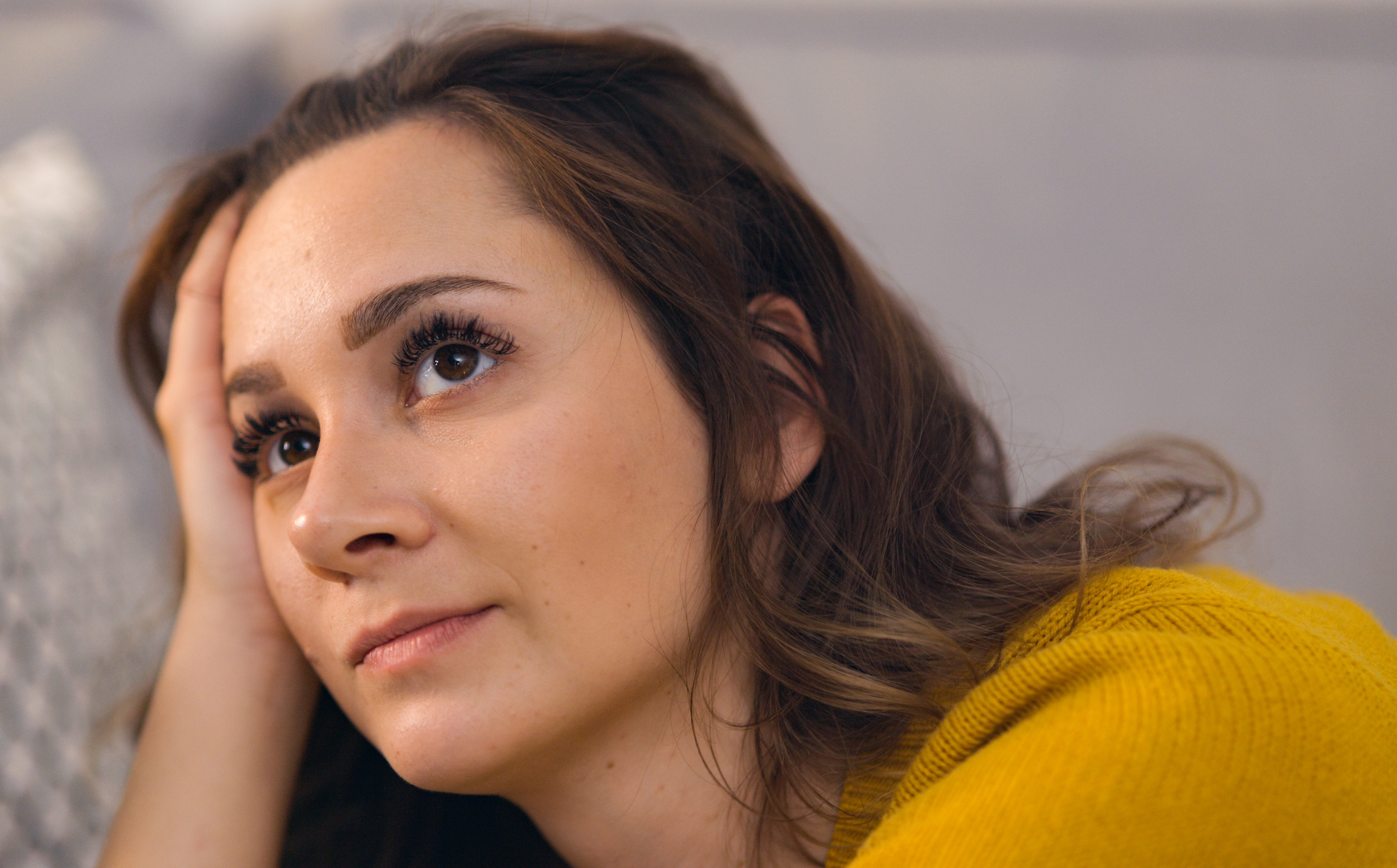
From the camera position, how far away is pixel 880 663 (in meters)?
0.93

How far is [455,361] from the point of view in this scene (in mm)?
898

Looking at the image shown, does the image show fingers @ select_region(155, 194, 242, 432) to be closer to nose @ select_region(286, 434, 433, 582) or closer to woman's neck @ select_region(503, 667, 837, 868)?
nose @ select_region(286, 434, 433, 582)

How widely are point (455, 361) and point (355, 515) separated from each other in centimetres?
17

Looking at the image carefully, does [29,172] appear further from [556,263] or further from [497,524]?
[497,524]

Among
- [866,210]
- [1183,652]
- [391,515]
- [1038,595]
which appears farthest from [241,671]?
[866,210]

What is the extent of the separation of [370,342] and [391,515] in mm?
173

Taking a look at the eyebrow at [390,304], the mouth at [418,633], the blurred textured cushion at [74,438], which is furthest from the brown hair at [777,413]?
Answer: the blurred textured cushion at [74,438]

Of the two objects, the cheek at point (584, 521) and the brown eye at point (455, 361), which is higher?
the brown eye at point (455, 361)

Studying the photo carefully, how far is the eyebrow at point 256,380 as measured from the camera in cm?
95

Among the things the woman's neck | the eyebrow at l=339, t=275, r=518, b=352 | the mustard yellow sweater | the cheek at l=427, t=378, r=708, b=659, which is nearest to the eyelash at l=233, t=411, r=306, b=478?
the eyebrow at l=339, t=275, r=518, b=352

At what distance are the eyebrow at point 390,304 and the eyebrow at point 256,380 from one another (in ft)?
0.40

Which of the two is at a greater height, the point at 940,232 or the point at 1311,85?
the point at 1311,85

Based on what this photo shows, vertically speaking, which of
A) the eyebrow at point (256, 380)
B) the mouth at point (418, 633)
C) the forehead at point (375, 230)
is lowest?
the mouth at point (418, 633)

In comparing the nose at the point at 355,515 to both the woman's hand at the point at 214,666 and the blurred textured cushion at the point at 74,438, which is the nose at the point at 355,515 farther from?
the blurred textured cushion at the point at 74,438
